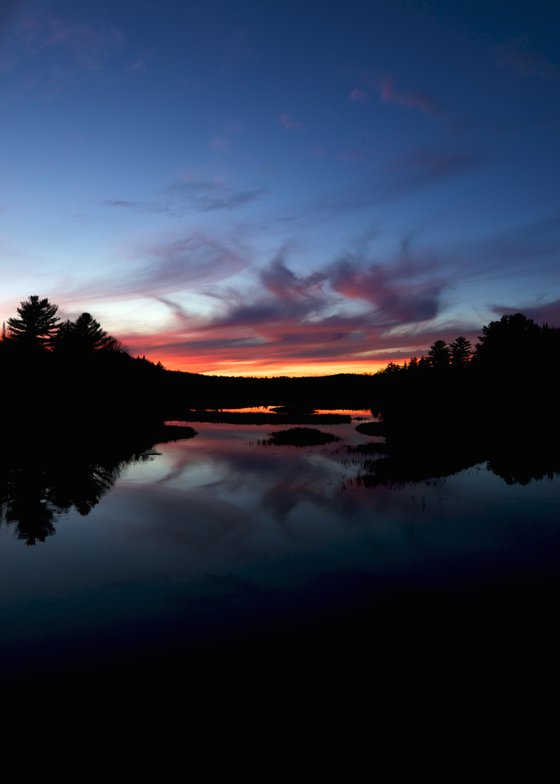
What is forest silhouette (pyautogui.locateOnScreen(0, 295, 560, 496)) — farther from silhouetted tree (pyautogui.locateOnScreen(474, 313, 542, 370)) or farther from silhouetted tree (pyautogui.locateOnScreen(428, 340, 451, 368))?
silhouetted tree (pyautogui.locateOnScreen(428, 340, 451, 368))

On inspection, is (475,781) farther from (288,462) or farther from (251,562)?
(288,462)

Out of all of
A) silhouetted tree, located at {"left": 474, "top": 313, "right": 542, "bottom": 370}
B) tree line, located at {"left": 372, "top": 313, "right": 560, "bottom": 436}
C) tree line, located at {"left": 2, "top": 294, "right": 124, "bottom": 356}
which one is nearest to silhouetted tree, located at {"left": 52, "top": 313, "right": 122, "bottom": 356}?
tree line, located at {"left": 2, "top": 294, "right": 124, "bottom": 356}

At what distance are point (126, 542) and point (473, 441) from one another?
36819 millimetres

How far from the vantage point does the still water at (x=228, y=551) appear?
10016 millimetres

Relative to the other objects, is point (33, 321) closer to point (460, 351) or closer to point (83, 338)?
point (83, 338)

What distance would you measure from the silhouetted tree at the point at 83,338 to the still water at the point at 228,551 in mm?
51567

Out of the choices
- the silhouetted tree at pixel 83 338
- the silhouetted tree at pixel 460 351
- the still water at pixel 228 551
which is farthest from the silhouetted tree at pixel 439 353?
the still water at pixel 228 551

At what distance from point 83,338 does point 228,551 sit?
76127 millimetres

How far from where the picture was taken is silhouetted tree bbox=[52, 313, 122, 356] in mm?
71438

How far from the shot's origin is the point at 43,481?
24.2 meters

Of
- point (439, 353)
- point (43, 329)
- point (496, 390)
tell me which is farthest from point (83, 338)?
point (439, 353)

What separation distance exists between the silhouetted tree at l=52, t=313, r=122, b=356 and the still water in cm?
5157

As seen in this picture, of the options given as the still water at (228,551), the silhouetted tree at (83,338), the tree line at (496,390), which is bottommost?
the still water at (228,551)

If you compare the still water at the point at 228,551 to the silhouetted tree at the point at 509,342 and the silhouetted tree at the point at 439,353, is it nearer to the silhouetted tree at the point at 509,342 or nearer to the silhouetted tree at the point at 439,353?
the silhouetted tree at the point at 509,342
